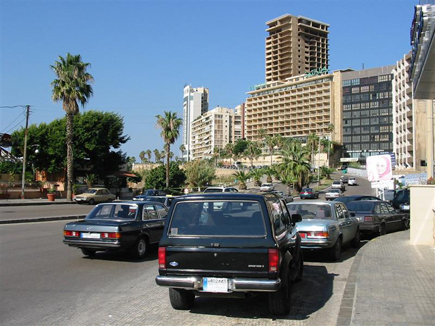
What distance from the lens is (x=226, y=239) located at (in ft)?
19.6

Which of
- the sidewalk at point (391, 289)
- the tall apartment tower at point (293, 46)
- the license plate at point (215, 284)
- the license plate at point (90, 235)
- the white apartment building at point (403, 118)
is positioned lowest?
the sidewalk at point (391, 289)

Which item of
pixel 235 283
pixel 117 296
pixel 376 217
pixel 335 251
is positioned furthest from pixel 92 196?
pixel 235 283

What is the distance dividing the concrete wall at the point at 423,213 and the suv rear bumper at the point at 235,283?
344 inches

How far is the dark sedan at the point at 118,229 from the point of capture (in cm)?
1015

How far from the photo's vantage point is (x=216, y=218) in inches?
251

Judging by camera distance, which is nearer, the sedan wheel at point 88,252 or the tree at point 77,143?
the sedan wheel at point 88,252

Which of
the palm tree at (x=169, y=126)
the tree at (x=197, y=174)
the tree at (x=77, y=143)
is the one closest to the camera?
the tree at (x=77, y=143)

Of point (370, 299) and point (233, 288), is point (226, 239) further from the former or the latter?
point (370, 299)

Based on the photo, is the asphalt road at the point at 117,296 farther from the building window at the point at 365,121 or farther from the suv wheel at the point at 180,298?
the building window at the point at 365,121

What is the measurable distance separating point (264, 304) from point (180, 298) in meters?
1.42

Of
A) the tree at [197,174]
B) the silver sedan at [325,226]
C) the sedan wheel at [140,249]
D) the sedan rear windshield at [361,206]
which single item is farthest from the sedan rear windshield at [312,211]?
the tree at [197,174]

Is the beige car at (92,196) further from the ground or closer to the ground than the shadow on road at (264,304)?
further from the ground

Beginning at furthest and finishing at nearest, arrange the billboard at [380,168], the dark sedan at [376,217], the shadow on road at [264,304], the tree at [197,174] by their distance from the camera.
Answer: the tree at [197,174] < the billboard at [380,168] < the dark sedan at [376,217] < the shadow on road at [264,304]

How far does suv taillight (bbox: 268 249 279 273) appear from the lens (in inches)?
225
